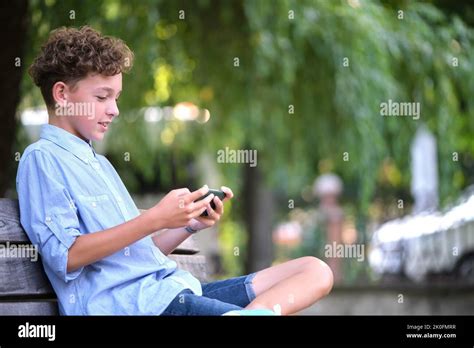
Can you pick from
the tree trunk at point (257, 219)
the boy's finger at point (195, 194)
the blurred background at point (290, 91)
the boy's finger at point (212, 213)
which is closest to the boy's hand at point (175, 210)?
the boy's finger at point (195, 194)

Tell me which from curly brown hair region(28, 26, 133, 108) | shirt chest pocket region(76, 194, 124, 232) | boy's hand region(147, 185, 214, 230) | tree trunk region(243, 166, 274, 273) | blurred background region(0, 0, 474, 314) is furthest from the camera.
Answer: tree trunk region(243, 166, 274, 273)

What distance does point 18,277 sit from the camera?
2.96 metres

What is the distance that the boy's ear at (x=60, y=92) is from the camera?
9.75ft

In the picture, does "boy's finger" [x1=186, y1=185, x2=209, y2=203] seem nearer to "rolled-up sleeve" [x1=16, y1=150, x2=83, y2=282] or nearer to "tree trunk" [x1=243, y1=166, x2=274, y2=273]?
"rolled-up sleeve" [x1=16, y1=150, x2=83, y2=282]

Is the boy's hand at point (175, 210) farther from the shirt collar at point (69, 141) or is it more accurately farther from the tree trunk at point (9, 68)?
the tree trunk at point (9, 68)

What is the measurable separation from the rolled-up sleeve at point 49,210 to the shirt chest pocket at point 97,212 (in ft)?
A: 0.13

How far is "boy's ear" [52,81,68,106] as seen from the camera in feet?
9.75

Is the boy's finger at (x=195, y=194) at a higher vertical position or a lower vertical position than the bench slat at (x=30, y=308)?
higher

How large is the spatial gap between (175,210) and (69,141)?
40cm

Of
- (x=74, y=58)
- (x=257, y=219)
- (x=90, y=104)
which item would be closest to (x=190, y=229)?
(x=90, y=104)

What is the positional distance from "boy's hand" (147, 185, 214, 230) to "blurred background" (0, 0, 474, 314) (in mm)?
3657

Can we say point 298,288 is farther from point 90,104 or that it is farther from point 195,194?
point 90,104

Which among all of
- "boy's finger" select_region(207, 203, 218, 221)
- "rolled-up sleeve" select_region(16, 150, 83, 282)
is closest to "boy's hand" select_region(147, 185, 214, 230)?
"boy's finger" select_region(207, 203, 218, 221)
